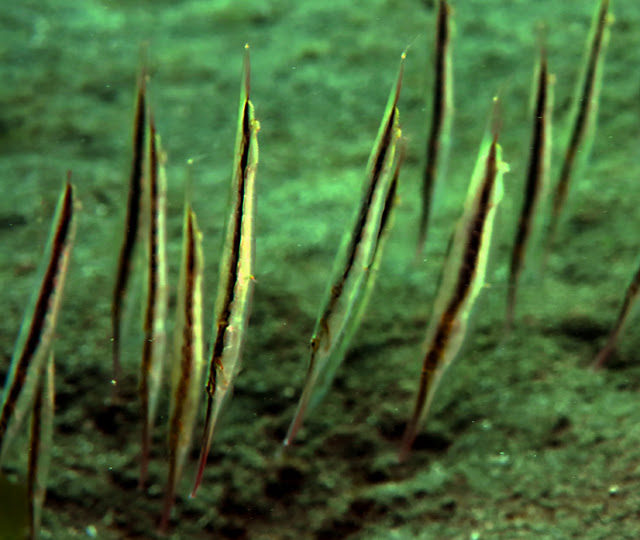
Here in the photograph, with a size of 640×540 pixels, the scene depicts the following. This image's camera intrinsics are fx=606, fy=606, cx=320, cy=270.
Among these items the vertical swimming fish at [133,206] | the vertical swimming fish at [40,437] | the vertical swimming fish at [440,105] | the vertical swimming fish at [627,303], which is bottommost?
the vertical swimming fish at [40,437]

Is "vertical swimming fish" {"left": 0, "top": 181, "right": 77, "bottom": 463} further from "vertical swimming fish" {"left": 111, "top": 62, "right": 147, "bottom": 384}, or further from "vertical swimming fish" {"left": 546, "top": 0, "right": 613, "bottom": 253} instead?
"vertical swimming fish" {"left": 546, "top": 0, "right": 613, "bottom": 253}

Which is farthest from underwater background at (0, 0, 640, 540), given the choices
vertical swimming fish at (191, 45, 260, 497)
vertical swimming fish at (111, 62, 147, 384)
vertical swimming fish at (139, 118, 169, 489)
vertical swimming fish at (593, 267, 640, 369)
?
vertical swimming fish at (191, 45, 260, 497)

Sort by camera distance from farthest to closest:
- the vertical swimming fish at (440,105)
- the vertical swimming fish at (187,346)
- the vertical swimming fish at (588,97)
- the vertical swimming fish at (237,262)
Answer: the vertical swimming fish at (440,105) < the vertical swimming fish at (588,97) < the vertical swimming fish at (187,346) < the vertical swimming fish at (237,262)

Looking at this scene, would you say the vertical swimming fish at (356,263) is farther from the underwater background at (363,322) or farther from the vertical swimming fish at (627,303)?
the vertical swimming fish at (627,303)

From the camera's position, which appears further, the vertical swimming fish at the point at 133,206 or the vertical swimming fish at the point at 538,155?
the vertical swimming fish at the point at 538,155

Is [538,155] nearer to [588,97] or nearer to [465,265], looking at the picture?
[588,97]

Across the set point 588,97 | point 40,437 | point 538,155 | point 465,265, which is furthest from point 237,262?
point 588,97

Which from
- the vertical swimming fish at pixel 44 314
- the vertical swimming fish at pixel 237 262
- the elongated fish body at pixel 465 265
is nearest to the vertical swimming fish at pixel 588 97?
the elongated fish body at pixel 465 265
